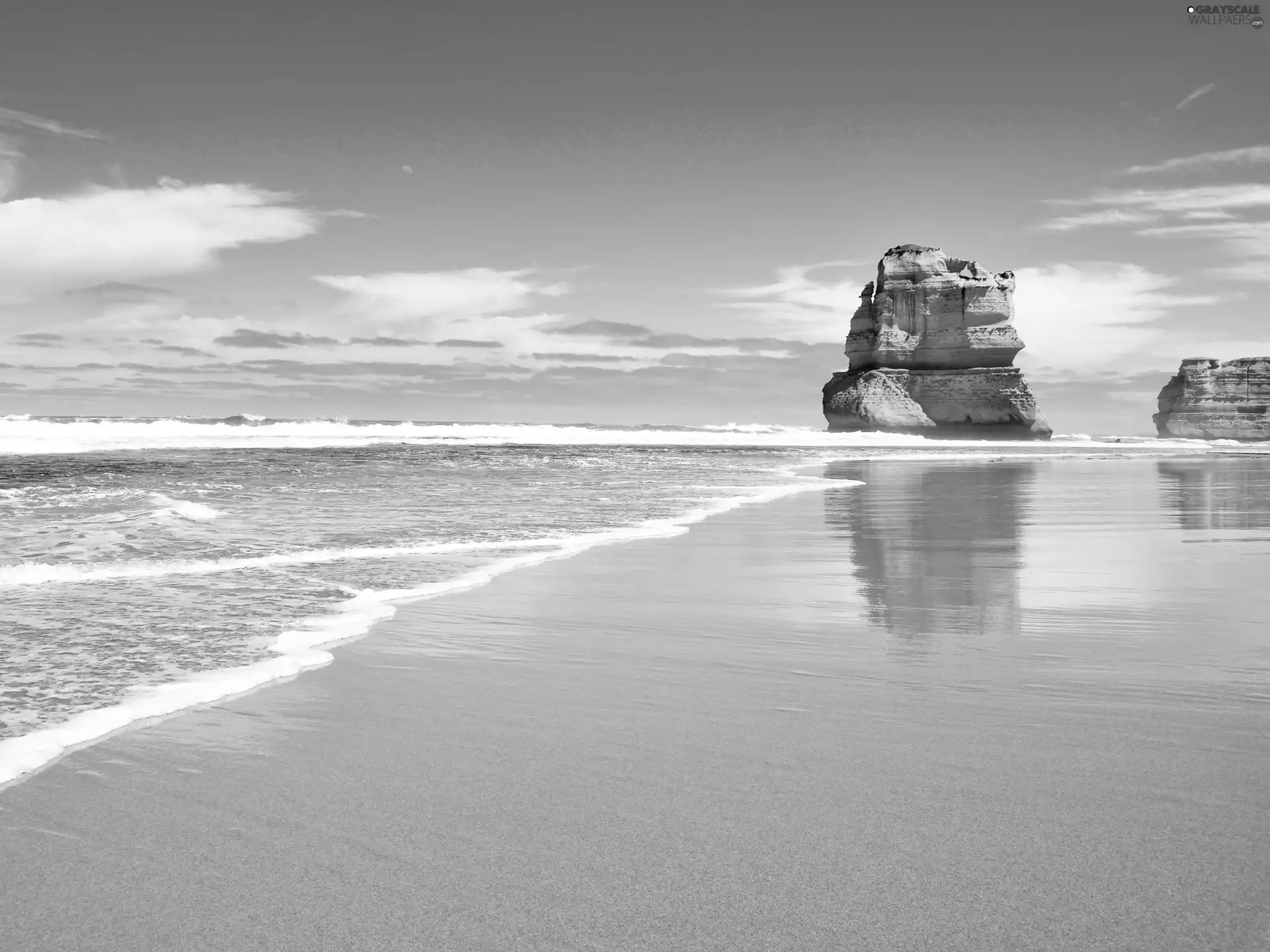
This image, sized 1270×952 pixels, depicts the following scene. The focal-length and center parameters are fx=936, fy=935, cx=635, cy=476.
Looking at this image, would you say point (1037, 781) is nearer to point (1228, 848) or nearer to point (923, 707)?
Answer: point (1228, 848)

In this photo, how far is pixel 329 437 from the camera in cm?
5753

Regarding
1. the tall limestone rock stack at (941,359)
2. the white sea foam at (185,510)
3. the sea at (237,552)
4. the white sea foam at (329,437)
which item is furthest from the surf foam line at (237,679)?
the tall limestone rock stack at (941,359)

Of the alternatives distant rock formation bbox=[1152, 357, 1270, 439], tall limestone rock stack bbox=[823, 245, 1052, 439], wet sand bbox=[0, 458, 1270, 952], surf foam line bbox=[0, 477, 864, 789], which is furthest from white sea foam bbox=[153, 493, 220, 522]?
distant rock formation bbox=[1152, 357, 1270, 439]

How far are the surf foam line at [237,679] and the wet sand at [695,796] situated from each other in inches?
5.6

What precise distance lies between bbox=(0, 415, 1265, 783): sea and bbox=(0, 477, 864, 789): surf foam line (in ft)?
0.04

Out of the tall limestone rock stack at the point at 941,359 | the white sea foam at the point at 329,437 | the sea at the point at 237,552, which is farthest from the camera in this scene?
the tall limestone rock stack at the point at 941,359

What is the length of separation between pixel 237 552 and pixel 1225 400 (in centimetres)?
10546

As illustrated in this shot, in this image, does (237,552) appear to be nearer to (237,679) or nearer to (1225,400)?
(237,679)

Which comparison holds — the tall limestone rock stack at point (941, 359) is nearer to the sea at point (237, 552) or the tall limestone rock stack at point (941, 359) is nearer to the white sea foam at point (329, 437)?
the white sea foam at point (329, 437)

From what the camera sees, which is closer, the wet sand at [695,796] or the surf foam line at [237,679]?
the wet sand at [695,796]

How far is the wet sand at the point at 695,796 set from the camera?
78.7 inches

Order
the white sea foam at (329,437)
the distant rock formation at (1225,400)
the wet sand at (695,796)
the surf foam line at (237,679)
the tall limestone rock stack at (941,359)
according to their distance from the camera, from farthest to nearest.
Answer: the distant rock formation at (1225,400), the tall limestone rock stack at (941,359), the white sea foam at (329,437), the surf foam line at (237,679), the wet sand at (695,796)

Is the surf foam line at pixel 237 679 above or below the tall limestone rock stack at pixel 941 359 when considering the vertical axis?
below

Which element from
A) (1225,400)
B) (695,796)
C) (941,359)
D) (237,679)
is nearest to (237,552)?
(237,679)
